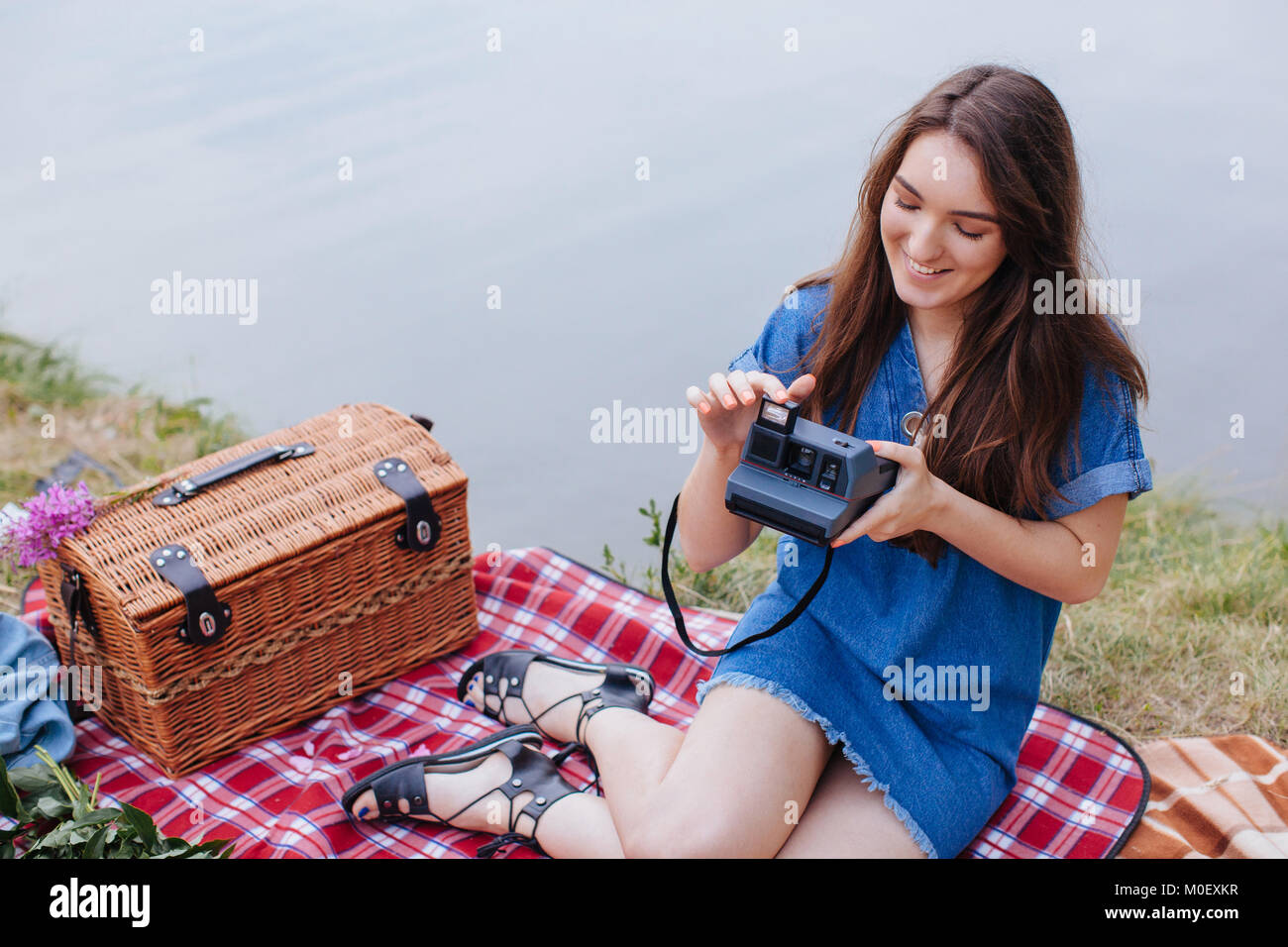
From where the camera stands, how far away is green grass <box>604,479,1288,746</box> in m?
2.15

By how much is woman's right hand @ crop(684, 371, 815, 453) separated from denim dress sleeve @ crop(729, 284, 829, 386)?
128 millimetres

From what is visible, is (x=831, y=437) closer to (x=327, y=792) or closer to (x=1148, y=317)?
(x=327, y=792)

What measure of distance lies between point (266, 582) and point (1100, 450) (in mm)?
1353

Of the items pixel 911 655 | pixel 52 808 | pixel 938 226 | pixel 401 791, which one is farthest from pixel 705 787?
pixel 52 808

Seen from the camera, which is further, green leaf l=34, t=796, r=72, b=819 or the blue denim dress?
green leaf l=34, t=796, r=72, b=819

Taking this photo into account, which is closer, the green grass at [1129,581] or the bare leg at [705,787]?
the bare leg at [705,787]

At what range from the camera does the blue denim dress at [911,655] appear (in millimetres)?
1591

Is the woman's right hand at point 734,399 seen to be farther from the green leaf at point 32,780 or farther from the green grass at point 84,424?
the green grass at point 84,424

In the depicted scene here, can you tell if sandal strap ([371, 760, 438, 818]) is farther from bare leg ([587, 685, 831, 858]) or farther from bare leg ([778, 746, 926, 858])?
bare leg ([778, 746, 926, 858])

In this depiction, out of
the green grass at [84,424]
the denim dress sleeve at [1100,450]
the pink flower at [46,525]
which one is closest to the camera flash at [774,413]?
the denim dress sleeve at [1100,450]

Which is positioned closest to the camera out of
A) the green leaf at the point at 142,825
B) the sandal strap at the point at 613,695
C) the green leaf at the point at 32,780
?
the green leaf at the point at 142,825

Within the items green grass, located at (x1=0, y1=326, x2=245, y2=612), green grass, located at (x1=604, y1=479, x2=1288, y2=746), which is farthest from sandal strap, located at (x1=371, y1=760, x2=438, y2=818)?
green grass, located at (x1=0, y1=326, x2=245, y2=612)

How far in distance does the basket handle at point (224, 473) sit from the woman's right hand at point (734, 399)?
94 cm
